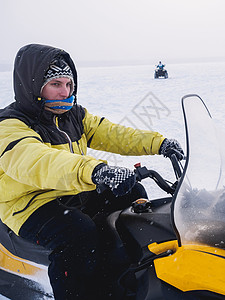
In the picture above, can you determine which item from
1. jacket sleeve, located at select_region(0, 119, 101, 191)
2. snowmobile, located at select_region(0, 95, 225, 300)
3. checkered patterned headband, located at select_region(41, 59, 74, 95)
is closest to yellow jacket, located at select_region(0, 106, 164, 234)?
jacket sleeve, located at select_region(0, 119, 101, 191)

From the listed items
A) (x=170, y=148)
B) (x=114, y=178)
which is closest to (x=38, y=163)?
(x=114, y=178)

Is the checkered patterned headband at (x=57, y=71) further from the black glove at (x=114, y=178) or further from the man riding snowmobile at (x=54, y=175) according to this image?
the black glove at (x=114, y=178)

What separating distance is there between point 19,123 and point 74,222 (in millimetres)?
629

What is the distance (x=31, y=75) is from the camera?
74.8 inches

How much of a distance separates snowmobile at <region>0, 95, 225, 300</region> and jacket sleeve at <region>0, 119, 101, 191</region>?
11.3 inches

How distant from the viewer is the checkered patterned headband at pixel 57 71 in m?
1.96

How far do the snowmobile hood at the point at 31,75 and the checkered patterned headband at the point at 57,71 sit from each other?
5 cm

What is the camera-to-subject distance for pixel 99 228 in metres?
1.78

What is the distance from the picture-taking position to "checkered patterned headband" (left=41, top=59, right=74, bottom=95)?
1963 millimetres

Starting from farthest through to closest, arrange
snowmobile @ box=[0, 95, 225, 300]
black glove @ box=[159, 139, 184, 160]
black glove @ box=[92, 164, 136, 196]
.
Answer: black glove @ box=[159, 139, 184, 160] → black glove @ box=[92, 164, 136, 196] → snowmobile @ box=[0, 95, 225, 300]

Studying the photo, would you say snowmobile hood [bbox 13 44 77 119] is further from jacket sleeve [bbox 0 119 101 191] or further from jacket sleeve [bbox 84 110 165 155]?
jacket sleeve [bbox 84 110 165 155]

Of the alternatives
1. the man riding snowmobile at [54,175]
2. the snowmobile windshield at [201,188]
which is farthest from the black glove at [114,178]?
the snowmobile windshield at [201,188]

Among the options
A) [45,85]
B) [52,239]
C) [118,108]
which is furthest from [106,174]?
[118,108]

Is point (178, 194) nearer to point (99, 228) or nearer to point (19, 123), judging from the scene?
point (99, 228)
